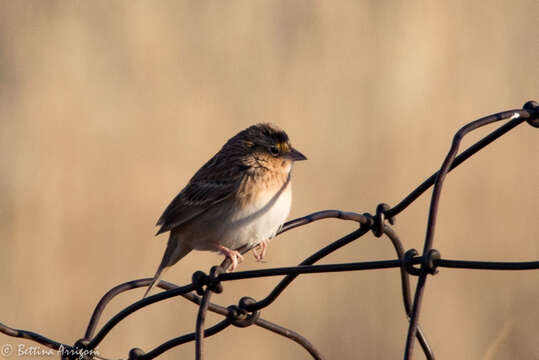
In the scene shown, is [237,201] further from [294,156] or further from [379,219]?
[379,219]

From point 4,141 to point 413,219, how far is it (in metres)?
2.82

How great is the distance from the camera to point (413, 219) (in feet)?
21.1

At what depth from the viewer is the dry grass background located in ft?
19.5

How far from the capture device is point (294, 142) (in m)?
6.52

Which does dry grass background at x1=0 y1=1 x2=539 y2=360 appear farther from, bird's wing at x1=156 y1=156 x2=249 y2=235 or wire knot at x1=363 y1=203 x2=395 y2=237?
wire knot at x1=363 y1=203 x2=395 y2=237

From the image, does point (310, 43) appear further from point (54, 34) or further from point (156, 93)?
point (54, 34)

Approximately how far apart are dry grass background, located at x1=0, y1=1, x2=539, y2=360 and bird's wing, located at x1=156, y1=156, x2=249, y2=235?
139 centimetres

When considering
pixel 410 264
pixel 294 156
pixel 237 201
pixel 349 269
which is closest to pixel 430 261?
pixel 410 264

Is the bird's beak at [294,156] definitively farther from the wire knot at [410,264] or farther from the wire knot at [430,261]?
the wire knot at [430,261]

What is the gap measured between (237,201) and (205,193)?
0.21m

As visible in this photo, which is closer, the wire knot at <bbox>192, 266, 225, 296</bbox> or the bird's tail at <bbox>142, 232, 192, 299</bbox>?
the wire knot at <bbox>192, 266, 225, 296</bbox>

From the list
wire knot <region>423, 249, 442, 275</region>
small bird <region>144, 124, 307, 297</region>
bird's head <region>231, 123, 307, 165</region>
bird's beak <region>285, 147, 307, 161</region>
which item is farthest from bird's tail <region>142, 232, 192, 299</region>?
wire knot <region>423, 249, 442, 275</region>

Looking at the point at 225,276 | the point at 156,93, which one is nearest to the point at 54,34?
the point at 156,93

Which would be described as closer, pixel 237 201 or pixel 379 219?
pixel 379 219
